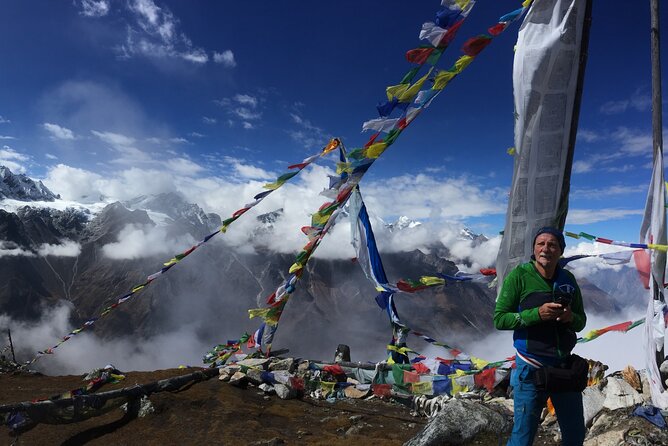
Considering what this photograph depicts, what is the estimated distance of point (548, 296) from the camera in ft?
11.5

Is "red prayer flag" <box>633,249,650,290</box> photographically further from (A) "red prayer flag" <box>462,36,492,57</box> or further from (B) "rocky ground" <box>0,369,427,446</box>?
(B) "rocky ground" <box>0,369,427,446</box>

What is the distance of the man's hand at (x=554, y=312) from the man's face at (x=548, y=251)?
0.42m

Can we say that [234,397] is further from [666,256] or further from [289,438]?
[666,256]

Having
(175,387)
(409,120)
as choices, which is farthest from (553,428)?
(175,387)

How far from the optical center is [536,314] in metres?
3.38

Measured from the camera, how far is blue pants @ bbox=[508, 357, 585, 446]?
3.44 metres

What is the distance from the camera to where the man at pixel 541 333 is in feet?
11.2

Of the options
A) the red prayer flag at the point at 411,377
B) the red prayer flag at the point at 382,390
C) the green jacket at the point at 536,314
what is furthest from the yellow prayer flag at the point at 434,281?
the green jacket at the point at 536,314

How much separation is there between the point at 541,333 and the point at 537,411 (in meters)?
0.67

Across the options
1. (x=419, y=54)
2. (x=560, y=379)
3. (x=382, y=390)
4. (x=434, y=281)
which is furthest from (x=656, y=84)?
(x=382, y=390)

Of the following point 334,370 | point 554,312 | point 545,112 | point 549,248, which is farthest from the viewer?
point 334,370

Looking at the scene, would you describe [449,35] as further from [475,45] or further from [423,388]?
[423,388]

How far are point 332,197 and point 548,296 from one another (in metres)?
6.17

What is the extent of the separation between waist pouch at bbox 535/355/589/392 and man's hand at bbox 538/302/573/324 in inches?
15.5
